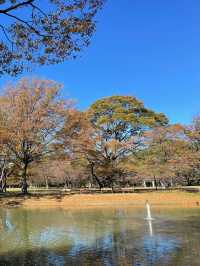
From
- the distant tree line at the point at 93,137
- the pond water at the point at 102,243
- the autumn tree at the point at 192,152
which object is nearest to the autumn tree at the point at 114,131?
the distant tree line at the point at 93,137

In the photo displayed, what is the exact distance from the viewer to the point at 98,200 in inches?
1471

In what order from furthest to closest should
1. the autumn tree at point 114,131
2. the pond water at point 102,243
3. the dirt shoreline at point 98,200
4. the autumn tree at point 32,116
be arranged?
the autumn tree at point 114,131, the autumn tree at point 32,116, the dirt shoreline at point 98,200, the pond water at point 102,243

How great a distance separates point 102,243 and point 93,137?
1248 inches

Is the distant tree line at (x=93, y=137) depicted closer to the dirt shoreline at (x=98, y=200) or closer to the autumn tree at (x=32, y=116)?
the autumn tree at (x=32, y=116)

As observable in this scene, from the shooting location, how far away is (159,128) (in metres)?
49.5

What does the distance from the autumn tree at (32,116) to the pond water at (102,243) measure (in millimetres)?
17919

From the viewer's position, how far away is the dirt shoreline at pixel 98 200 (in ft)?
116

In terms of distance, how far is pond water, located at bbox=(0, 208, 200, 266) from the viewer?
1123 cm

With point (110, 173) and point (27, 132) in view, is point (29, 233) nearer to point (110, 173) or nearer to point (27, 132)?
Result: point (27, 132)

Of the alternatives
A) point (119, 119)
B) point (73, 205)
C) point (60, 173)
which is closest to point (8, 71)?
point (73, 205)

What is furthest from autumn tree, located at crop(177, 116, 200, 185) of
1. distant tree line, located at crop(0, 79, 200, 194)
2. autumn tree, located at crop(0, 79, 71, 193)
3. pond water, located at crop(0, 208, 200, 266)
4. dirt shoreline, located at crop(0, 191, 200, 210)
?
pond water, located at crop(0, 208, 200, 266)

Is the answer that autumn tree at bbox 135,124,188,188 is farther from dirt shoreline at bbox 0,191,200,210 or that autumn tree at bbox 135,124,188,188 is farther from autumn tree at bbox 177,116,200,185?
dirt shoreline at bbox 0,191,200,210

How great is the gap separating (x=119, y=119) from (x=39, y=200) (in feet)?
57.1

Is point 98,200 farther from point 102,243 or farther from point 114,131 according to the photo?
point 102,243
